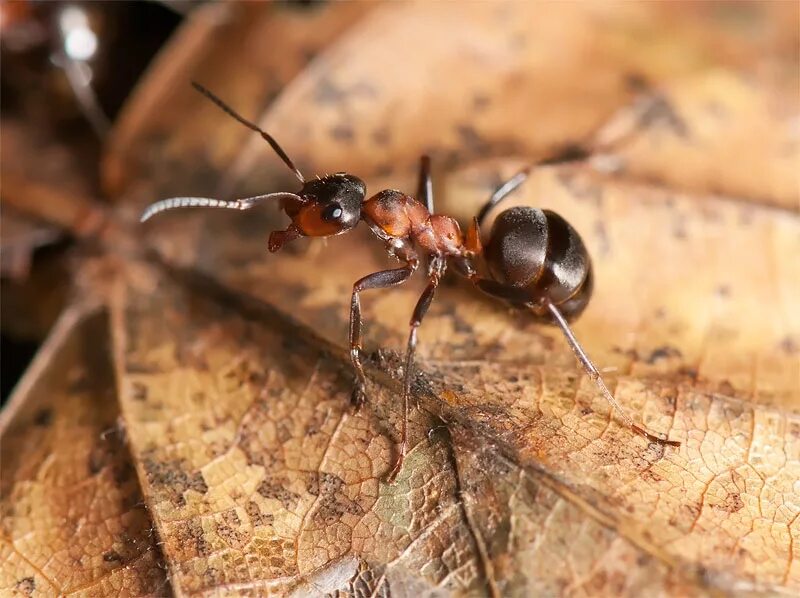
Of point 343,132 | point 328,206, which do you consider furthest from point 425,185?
point 328,206

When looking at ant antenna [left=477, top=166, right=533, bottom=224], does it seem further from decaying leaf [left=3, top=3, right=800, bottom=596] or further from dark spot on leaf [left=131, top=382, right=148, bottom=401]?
dark spot on leaf [left=131, top=382, right=148, bottom=401]

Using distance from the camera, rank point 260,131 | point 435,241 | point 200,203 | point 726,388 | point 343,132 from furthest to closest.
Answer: point 343,132 → point 435,241 → point 260,131 → point 200,203 → point 726,388

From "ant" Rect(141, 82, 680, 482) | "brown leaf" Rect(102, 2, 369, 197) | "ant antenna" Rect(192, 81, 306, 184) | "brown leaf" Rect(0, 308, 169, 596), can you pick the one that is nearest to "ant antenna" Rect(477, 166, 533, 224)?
"ant" Rect(141, 82, 680, 482)

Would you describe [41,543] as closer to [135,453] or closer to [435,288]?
[135,453]

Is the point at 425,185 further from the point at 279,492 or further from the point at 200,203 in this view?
the point at 279,492

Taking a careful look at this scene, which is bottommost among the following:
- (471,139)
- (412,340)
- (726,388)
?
(726,388)

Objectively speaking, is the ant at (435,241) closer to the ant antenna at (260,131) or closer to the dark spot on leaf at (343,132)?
the ant antenna at (260,131)
